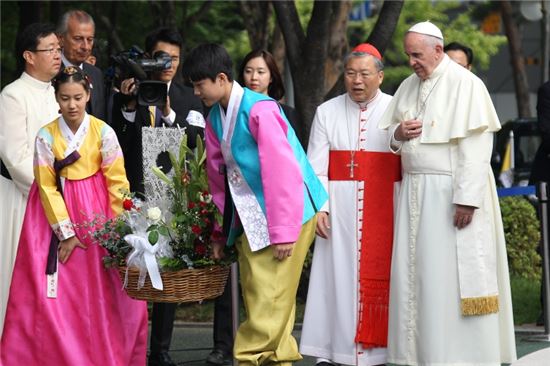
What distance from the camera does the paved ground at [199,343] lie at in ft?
31.1

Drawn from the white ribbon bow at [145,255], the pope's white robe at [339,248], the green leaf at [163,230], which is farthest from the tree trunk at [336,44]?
the white ribbon bow at [145,255]

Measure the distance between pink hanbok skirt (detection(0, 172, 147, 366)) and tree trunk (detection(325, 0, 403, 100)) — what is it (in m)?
5.01

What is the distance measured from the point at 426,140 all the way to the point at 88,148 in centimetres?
210

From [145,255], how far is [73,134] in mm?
1216

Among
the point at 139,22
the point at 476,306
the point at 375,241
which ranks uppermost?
the point at 139,22

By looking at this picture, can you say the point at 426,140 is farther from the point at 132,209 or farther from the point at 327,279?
the point at 132,209

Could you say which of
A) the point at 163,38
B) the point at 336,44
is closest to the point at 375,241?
the point at 163,38

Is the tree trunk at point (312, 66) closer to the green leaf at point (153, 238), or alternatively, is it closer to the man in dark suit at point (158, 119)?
the man in dark suit at point (158, 119)

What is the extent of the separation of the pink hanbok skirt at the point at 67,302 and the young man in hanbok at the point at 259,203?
106 centimetres

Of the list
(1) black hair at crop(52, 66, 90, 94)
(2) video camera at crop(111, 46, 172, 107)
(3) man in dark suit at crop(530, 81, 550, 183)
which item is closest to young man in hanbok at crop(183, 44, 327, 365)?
(2) video camera at crop(111, 46, 172, 107)

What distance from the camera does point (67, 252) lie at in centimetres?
785

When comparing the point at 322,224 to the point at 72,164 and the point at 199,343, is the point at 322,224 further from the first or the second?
the point at 199,343

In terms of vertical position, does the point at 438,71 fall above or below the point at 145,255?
above

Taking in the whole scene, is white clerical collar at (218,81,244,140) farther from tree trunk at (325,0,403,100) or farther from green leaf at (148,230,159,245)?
tree trunk at (325,0,403,100)
